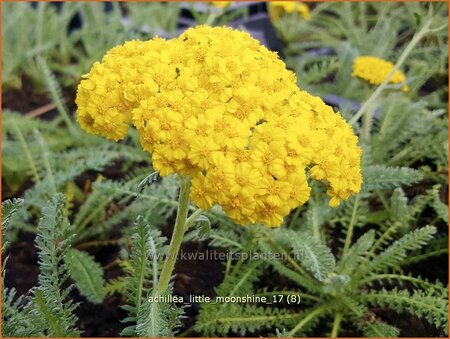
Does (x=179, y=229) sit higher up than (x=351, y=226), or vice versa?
(x=351, y=226)

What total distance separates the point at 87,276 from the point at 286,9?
5.64ft

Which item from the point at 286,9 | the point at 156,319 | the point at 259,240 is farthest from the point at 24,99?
the point at 156,319

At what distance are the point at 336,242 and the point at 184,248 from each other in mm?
484

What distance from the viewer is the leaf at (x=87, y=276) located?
4.73 feet

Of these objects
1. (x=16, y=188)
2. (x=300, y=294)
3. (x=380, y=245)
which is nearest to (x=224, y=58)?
(x=300, y=294)

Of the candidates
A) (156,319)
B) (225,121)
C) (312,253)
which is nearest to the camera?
(225,121)

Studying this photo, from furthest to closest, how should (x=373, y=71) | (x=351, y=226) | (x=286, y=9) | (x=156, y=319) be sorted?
(x=286, y=9) → (x=373, y=71) → (x=351, y=226) → (x=156, y=319)

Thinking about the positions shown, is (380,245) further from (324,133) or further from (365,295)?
(324,133)

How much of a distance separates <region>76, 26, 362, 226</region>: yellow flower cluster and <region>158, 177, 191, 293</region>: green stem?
3.0 inches

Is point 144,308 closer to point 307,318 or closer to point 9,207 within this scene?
point 9,207

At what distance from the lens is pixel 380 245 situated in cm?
177

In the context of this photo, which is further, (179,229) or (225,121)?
(179,229)

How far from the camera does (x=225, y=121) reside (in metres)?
0.98

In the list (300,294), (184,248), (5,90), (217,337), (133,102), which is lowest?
(217,337)
